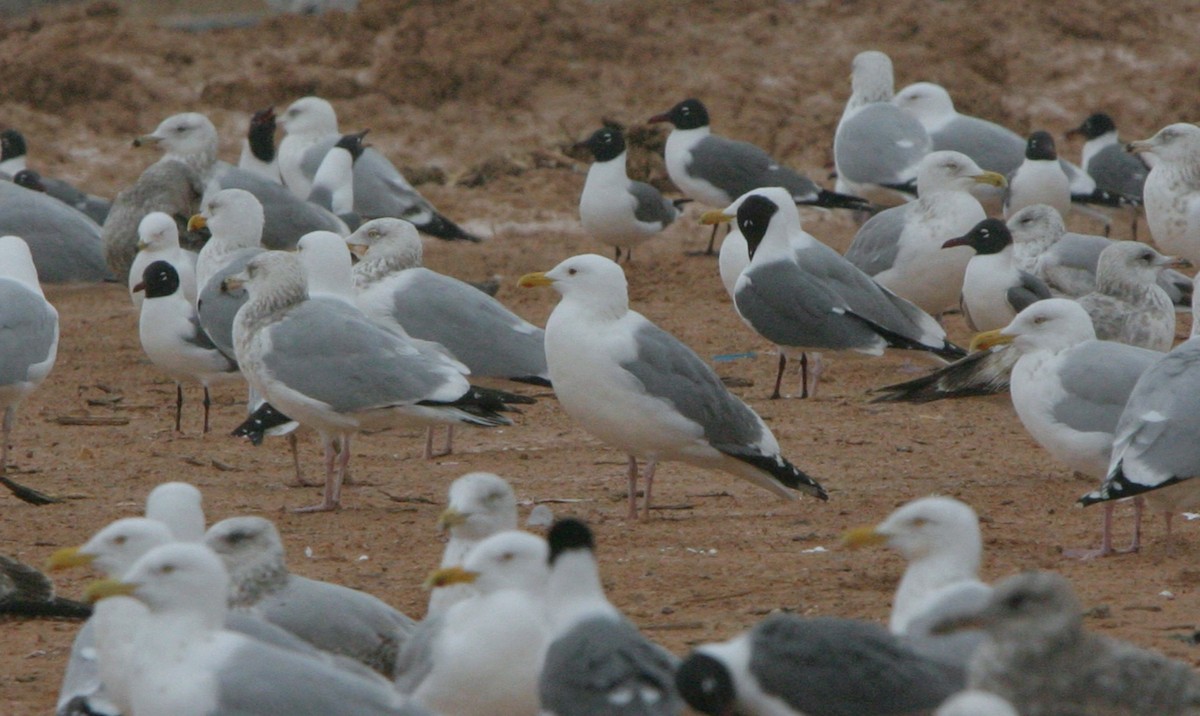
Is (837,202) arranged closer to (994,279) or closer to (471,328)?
(994,279)

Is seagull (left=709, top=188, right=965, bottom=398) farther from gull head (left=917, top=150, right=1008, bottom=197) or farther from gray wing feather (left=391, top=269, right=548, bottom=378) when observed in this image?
gull head (left=917, top=150, right=1008, bottom=197)

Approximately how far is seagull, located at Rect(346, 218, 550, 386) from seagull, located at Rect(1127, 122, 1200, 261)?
473 centimetres

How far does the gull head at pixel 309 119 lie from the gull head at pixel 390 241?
Answer: 5.41 m

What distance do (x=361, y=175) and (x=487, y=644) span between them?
10.2 meters

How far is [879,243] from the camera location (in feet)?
39.4

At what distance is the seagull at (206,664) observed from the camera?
437 centimetres

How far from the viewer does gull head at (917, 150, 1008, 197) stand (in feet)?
40.4

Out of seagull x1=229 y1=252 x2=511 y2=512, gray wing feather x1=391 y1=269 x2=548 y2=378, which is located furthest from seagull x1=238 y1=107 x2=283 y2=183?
seagull x1=229 y1=252 x2=511 y2=512

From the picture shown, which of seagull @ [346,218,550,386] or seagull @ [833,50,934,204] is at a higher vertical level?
seagull @ [833,50,934,204]

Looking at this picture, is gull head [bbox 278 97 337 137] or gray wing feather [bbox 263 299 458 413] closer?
gray wing feather [bbox 263 299 458 413]

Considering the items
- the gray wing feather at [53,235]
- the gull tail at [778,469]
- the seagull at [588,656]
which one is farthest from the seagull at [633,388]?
the gray wing feather at [53,235]

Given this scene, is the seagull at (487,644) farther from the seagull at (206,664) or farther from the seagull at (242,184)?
the seagull at (242,184)

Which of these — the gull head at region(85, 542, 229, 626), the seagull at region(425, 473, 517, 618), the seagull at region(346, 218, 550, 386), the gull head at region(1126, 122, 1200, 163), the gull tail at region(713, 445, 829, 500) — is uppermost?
the gull head at region(1126, 122, 1200, 163)

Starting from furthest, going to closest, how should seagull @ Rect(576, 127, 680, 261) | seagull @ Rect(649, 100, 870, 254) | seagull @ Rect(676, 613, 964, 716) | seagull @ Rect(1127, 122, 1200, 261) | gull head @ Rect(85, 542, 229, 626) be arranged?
1. seagull @ Rect(649, 100, 870, 254)
2. seagull @ Rect(576, 127, 680, 261)
3. seagull @ Rect(1127, 122, 1200, 261)
4. gull head @ Rect(85, 542, 229, 626)
5. seagull @ Rect(676, 613, 964, 716)
